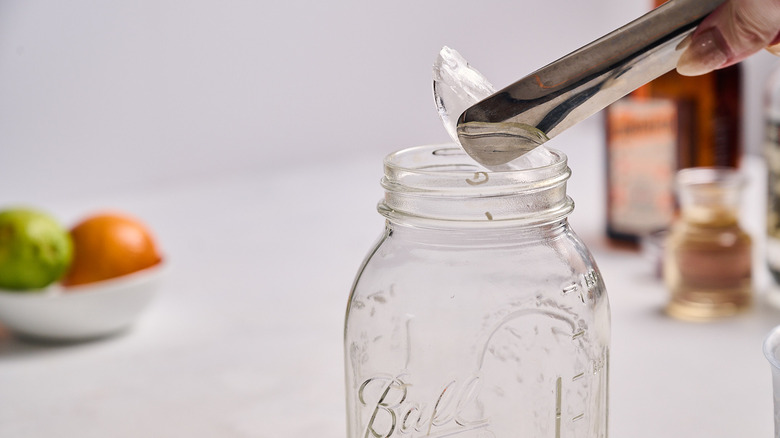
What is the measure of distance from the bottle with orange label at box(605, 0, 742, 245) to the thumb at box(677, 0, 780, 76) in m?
0.58

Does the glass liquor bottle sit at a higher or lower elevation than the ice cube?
lower

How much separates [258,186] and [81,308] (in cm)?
73

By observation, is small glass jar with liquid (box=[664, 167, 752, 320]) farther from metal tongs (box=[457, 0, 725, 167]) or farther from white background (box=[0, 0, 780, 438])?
metal tongs (box=[457, 0, 725, 167])

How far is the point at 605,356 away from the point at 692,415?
0.83ft

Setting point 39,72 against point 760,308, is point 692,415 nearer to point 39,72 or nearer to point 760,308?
point 760,308

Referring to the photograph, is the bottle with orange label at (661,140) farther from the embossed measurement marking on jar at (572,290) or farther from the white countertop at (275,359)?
the embossed measurement marking on jar at (572,290)

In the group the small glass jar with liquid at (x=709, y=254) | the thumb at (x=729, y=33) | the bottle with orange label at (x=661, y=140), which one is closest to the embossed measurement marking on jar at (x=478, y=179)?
the thumb at (x=729, y=33)

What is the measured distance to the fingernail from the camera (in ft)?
1.43

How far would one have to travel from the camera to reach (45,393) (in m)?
0.81

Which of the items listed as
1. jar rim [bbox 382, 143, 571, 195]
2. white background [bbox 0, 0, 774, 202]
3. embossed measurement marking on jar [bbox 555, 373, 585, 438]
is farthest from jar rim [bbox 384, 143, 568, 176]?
white background [bbox 0, 0, 774, 202]

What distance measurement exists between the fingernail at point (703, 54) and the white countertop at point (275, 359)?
336 millimetres

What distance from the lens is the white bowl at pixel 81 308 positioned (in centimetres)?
87

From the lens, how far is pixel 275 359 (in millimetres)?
857

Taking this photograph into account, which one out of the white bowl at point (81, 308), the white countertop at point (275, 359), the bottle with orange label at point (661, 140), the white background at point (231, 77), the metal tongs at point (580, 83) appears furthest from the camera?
the white background at point (231, 77)
